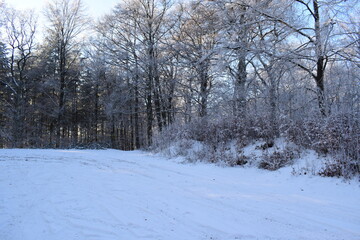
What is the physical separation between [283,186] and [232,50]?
21.5ft

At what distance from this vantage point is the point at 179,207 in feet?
13.1

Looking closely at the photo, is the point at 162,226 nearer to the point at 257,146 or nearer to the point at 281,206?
the point at 281,206

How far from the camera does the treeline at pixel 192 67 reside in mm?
8031

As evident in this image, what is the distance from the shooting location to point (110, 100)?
68.8ft

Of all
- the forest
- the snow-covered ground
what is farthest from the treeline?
the snow-covered ground

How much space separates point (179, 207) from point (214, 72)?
9693 millimetres

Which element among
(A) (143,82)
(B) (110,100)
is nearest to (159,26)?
(A) (143,82)

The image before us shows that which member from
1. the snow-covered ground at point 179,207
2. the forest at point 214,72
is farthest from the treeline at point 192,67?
the snow-covered ground at point 179,207

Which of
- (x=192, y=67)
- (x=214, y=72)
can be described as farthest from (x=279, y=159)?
(x=192, y=67)

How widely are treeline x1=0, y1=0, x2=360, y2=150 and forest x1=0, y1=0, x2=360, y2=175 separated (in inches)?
2.4

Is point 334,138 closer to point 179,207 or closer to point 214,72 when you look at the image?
point 179,207

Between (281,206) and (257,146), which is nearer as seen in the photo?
(281,206)

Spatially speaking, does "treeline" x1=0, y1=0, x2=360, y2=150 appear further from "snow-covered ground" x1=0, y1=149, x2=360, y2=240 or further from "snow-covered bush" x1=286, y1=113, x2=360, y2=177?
"snow-covered ground" x1=0, y1=149, x2=360, y2=240

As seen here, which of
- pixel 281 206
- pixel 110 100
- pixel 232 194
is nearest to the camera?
pixel 281 206
